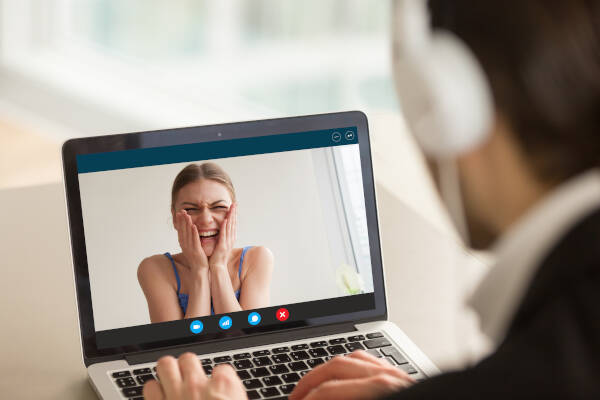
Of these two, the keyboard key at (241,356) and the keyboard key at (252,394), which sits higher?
the keyboard key at (241,356)

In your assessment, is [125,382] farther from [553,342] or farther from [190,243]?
[553,342]

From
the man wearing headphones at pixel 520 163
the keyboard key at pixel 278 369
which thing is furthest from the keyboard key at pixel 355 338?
the man wearing headphones at pixel 520 163

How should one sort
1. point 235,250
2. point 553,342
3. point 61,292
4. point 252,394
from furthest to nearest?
point 61,292
point 235,250
point 252,394
point 553,342

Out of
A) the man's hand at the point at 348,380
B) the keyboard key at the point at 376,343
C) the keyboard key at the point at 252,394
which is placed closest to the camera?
the man's hand at the point at 348,380

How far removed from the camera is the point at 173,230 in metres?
1.04

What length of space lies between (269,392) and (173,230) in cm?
23

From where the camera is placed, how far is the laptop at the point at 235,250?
102 cm

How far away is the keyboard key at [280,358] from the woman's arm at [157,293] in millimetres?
127

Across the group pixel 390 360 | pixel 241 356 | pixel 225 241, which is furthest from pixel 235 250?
pixel 390 360

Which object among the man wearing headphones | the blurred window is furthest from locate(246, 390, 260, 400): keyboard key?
the blurred window

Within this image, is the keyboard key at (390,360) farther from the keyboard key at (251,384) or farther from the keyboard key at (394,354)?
the keyboard key at (251,384)

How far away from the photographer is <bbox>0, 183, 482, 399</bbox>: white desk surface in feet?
3.40

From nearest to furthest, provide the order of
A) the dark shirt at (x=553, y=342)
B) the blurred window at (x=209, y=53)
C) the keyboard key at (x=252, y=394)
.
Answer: the dark shirt at (x=553, y=342) < the keyboard key at (x=252, y=394) < the blurred window at (x=209, y=53)

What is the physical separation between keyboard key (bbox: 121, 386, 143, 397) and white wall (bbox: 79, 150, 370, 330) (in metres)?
0.09
